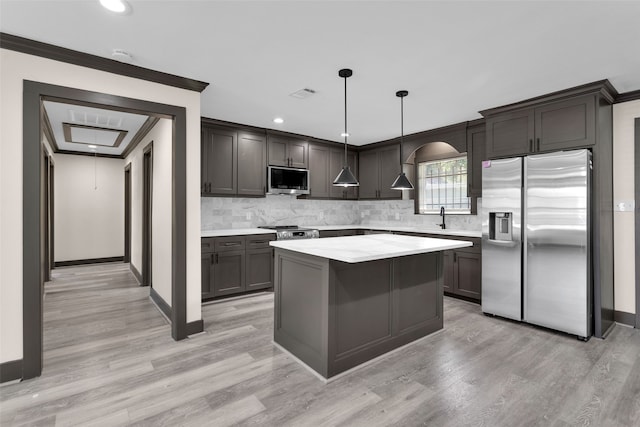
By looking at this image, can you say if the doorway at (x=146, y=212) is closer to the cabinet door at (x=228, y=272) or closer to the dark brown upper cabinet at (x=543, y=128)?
the cabinet door at (x=228, y=272)

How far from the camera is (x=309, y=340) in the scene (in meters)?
2.57

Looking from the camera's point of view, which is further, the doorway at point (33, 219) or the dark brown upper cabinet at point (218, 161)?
the dark brown upper cabinet at point (218, 161)

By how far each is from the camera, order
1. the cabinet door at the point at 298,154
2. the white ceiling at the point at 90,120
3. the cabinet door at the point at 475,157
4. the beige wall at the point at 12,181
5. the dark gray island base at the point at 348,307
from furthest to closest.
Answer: the cabinet door at the point at 298,154 → the cabinet door at the point at 475,157 → the white ceiling at the point at 90,120 → the dark gray island base at the point at 348,307 → the beige wall at the point at 12,181

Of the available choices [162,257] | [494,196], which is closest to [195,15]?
[162,257]

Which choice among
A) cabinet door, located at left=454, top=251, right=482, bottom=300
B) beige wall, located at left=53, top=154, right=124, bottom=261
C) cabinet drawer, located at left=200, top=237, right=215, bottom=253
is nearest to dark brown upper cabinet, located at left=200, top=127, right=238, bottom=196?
cabinet drawer, located at left=200, top=237, right=215, bottom=253

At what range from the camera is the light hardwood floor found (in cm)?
196

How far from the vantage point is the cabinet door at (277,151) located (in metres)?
5.17

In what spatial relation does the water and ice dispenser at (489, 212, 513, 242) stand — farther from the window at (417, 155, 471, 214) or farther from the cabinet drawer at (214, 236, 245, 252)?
the cabinet drawer at (214, 236, 245, 252)

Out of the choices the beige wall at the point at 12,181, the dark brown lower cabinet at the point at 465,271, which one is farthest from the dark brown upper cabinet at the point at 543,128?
the beige wall at the point at 12,181

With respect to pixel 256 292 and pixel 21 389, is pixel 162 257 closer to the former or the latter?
pixel 256 292

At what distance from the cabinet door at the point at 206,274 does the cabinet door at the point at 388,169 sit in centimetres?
326

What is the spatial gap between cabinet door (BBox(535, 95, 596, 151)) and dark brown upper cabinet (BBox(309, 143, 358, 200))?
3.32 meters

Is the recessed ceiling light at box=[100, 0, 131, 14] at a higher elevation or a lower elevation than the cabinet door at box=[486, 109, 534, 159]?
higher

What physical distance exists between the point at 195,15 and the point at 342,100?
1901 millimetres
